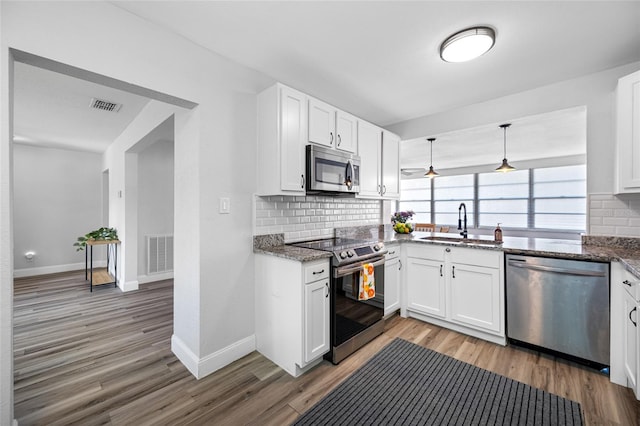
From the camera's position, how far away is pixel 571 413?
1.62 m

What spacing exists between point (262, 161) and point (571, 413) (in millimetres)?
2830

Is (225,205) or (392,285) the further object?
(392,285)

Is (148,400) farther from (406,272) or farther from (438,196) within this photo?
(438,196)

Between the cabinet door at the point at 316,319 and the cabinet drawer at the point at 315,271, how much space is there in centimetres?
4

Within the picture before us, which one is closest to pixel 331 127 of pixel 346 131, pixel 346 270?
pixel 346 131

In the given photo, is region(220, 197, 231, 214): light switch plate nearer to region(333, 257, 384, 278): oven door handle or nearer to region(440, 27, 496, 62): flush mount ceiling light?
region(333, 257, 384, 278): oven door handle

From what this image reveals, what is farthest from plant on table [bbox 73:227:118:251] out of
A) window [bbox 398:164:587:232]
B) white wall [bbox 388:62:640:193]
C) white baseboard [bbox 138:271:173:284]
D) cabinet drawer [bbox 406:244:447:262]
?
window [bbox 398:164:587:232]

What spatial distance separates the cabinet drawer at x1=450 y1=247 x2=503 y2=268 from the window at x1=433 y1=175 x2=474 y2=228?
20.3 feet

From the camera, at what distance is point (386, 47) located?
6.84ft

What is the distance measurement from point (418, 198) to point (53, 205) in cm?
982

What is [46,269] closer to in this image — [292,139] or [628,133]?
[292,139]

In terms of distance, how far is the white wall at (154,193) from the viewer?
4.55 meters

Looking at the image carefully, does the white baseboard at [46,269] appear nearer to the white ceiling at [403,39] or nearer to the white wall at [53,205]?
the white wall at [53,205]

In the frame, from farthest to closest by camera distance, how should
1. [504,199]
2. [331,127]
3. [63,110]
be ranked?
[504,199]
[63,110]
[331,127]
